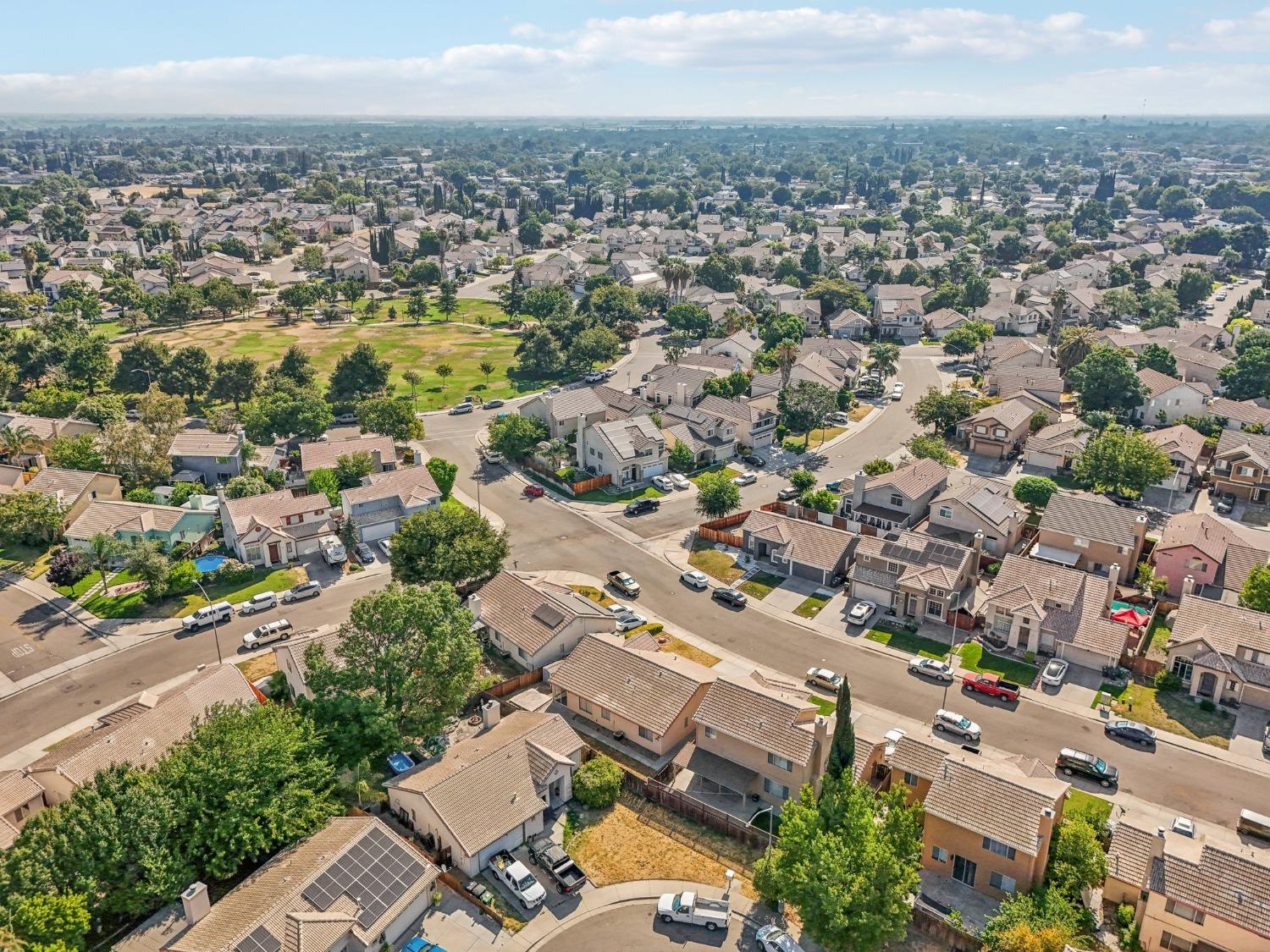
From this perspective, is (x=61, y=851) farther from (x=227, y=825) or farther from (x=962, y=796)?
(x=962, y=796)

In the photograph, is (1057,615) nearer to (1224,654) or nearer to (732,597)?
(1224,654)

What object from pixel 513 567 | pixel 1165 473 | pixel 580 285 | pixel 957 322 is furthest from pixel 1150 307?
pixel 513 567

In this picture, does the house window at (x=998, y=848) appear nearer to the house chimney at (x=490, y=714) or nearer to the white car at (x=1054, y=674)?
the white car at (x=1054, y=674)

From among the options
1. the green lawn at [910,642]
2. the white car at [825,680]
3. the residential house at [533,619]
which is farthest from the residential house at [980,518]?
the residential house at [533,619]

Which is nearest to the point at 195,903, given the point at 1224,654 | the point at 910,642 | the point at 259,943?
the point at 259,943

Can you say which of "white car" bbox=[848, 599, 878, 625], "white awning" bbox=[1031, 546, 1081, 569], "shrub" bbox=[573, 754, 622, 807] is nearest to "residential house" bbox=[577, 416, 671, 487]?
"white car" bbox=[848, 599, 878, 625]

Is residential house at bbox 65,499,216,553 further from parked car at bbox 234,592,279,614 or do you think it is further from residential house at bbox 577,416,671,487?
residential house at bbox 577,416,671,487

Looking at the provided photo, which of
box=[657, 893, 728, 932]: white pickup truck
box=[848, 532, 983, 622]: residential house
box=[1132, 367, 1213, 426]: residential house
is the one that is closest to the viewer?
box=[657, 893, 728, 932]: white pickup truck

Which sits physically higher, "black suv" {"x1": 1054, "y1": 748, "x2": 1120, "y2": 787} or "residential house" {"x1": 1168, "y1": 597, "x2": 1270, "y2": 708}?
"residential house" {"x1": 1168, "y1": 597, "x2": 1270, "y2": 708}
